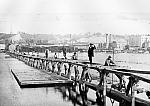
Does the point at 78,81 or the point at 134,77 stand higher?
the point at 134,77

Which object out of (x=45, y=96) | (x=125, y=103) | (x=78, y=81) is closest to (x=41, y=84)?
(x=78, y=81)

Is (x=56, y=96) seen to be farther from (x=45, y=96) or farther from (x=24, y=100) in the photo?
(x=24, y=100)

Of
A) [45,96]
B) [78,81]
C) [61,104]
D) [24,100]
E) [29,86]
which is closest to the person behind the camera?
[61,104]

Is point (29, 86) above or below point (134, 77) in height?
below

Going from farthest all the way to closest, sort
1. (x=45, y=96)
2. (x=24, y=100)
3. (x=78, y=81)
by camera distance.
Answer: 1. (x=78, y=81)
2. (x=45, y=96)
3. (x=24, y=100)

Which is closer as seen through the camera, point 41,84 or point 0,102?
point 0,102

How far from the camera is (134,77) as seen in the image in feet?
23.5

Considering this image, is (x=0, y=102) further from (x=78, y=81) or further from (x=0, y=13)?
(x=78, y=81)

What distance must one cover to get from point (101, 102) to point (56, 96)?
182cm

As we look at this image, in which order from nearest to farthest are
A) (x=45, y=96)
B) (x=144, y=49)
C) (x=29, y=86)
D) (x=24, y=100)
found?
(x=24, y=100) < (x=45, y=96) < (x=29, y=86) < (x=144, y=49)

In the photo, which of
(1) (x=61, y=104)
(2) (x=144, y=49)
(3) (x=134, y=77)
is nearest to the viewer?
(3) (x=134, y=77)

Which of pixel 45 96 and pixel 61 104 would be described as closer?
pixel 61 104

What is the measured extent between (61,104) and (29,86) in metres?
4.25

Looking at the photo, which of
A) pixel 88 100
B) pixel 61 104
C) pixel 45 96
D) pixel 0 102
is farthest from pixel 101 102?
pixel 0 102
